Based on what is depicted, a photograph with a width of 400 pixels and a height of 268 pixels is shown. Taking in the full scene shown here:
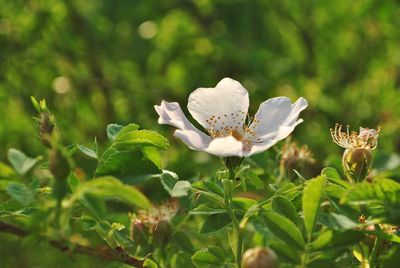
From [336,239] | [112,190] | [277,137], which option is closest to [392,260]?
[336,239]

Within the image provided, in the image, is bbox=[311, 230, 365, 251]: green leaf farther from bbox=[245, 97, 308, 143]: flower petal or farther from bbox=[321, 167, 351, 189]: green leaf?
bbox=[245, 97, 308, 143]: flower petal

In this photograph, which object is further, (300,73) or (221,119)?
(300,73)

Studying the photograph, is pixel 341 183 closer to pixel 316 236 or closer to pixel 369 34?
pixel 316 236

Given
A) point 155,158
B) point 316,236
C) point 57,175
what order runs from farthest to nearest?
1. point 155,158
2. point 316,236
3. point 57,175

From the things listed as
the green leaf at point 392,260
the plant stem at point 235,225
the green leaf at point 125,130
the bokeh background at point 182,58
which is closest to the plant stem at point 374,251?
the green leaf at point 392,260

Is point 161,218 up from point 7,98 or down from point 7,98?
up

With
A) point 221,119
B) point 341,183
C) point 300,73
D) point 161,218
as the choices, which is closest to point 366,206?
point 341,183

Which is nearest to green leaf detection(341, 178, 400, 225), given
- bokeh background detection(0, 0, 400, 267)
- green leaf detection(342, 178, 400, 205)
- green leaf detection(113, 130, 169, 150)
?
green leaf detection(342, 178, 400, 205)

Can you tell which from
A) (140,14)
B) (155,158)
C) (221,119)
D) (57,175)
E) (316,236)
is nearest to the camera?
(57,175)

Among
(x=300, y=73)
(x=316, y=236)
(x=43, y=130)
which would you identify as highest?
(x=43, y=130)
